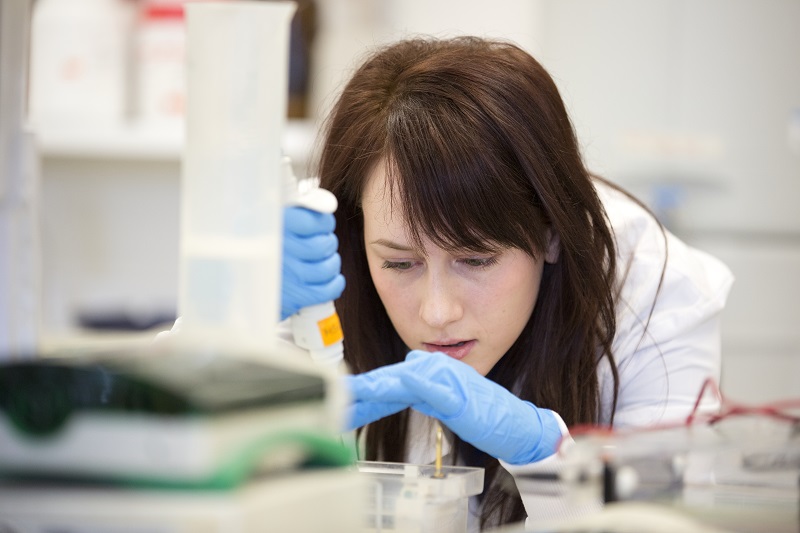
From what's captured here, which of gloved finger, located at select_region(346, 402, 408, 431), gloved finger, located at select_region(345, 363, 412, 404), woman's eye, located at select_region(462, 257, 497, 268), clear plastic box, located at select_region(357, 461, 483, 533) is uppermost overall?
woman's eye, located at select_region(462, 257, 497, 268)

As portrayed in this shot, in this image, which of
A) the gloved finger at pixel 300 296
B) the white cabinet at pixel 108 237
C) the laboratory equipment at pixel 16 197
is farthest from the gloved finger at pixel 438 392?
the white cabinet at pixel 108 237

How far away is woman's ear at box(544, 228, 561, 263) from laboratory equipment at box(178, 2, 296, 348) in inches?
24.2

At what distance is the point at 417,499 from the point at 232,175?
0.31 meters

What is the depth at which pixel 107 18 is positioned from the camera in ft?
6.57

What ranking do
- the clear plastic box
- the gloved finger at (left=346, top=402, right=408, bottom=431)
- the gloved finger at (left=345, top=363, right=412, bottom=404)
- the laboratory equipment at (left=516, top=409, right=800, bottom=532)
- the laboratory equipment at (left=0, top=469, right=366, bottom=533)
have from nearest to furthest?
1. the laboratory equipment at (left=0, top=469, right=366, bottom=533)
2. the laboratory equipment at (left=516, top=409, right=800, bottom=532)
3. the clear plastic box
4. the gloved finger at (left=345, top=363, right=412, bottom=404)
5. the gloved finger at (left=346, top=402, right=408, bottom=431)

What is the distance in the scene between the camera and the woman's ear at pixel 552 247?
3.93 ft

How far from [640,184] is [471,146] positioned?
138 cm

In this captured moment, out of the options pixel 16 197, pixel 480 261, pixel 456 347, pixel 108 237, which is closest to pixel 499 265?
pixel 480 261

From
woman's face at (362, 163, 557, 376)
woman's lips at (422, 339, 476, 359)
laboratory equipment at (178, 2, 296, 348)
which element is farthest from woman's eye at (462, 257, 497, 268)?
laboratory equipment at (178, 2, 296, 348)

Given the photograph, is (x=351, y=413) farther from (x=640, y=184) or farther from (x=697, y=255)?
(x=640, y=184)

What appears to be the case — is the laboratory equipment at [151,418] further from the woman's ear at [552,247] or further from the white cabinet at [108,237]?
the white cabinet at [108,237]

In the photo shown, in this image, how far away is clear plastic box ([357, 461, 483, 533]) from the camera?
73 centimetres

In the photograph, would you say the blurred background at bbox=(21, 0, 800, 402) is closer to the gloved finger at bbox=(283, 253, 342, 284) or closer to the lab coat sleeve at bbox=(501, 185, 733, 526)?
the lab coat sleeve at bbox=(501, 185, 733, 526)

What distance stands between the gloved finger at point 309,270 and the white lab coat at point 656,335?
356mm
